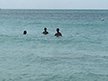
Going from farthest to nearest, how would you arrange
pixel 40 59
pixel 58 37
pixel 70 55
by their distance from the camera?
pixel 58 37 → pixel 70 55 → pixel 40 59

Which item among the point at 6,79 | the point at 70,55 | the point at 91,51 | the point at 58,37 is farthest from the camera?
the point at 58,37

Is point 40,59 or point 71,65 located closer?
point 71,65

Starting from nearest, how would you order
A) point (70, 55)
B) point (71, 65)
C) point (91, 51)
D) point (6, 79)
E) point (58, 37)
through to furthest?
point (6, 79)
point (71, 65)
point (70, 55)
point (91, 51)
point (58, 37)

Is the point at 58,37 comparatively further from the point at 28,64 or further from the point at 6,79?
the point at 6,79

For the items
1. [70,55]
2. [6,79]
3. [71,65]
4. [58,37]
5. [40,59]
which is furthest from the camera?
[58,37]

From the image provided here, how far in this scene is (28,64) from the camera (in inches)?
567

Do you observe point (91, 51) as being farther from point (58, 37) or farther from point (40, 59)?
point (58, 37)

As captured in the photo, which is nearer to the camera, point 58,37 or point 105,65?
point 105,65

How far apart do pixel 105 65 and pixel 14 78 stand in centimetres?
605

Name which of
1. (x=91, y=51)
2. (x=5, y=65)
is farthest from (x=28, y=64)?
(x=91, y=51)

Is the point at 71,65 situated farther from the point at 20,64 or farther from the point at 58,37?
the point at 58,37

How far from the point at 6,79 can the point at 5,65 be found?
2618mm

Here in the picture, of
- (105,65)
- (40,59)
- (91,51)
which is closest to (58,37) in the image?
(91,51)

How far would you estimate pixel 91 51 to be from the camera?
1845 cm
